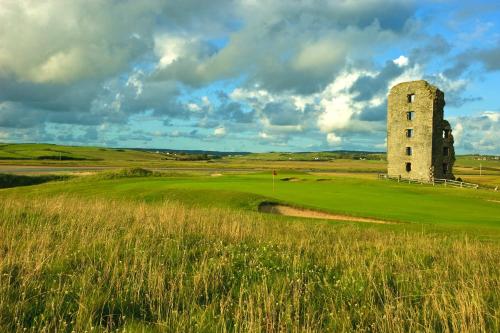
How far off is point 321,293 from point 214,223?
23.0 ft

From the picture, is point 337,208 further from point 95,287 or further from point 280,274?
point 95,287

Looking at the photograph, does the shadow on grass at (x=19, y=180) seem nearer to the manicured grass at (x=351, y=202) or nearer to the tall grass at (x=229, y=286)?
the manicured grass at (x=351, y=202)

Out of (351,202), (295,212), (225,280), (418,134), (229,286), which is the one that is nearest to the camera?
(229,286)

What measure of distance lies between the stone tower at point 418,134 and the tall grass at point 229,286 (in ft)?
161

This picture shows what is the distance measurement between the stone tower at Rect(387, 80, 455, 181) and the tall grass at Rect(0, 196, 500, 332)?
4919cm

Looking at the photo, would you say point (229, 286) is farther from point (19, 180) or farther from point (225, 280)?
point (19, 180)

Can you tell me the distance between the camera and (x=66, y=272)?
7699mm

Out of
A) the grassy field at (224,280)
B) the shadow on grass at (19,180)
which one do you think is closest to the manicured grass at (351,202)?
the grassy field at (224,280)

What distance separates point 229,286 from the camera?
7.68 metres

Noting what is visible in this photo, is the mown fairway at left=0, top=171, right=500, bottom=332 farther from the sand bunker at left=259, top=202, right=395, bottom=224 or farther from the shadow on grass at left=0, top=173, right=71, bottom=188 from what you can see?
the shadow on grass at left=0, top=173, right=71, bottom=188

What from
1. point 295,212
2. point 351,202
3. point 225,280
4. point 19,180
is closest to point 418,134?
point 351,202

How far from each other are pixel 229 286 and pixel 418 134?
5670cm

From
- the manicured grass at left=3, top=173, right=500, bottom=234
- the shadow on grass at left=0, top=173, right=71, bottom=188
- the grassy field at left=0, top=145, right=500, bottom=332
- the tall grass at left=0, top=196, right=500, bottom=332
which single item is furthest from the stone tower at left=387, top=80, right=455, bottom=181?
the tall grass at left=0, top=196, right=500, bottom=332

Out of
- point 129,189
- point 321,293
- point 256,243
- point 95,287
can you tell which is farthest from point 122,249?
point 129,189
